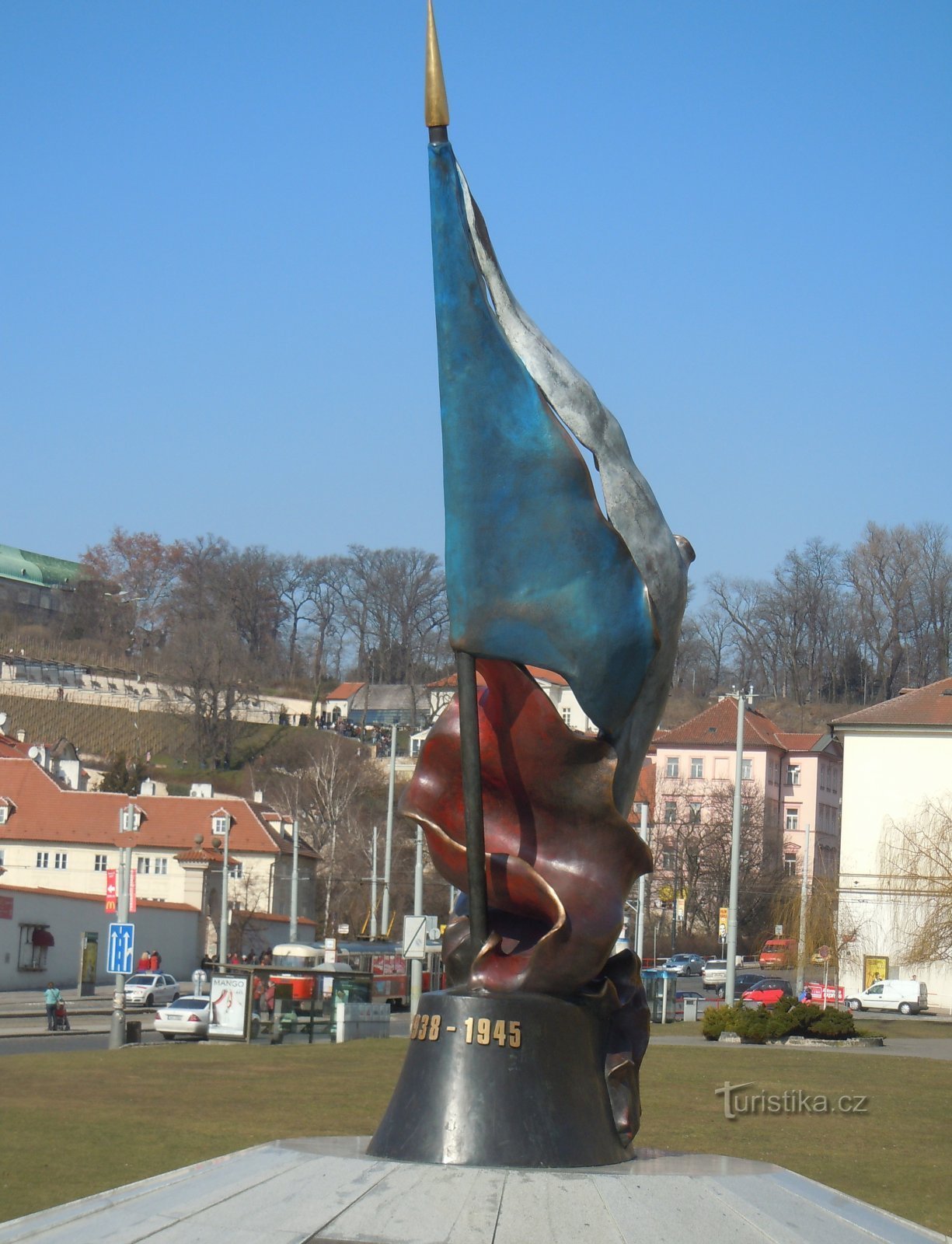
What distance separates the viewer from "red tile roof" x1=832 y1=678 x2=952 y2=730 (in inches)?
2224

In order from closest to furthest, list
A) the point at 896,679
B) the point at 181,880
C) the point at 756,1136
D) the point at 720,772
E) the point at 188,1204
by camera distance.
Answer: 1. the point at 188,1204
2. the point at 756,1136
3. the point at 181,880
4. the point at 720,772
5. the point at 896,679

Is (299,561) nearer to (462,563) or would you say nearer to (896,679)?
A: (896,679)

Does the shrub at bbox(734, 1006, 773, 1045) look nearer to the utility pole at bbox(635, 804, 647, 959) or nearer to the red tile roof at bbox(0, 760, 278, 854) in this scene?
the utility pole at bbox(635, 804, 647, 959)

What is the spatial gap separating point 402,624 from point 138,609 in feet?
90.5

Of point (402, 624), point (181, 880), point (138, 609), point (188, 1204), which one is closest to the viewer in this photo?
point (188, 1204)

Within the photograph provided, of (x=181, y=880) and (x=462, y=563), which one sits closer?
(x=462, y=563)

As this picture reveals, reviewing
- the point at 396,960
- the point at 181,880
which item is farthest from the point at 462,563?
the point at 181,880

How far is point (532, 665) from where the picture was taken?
10281 millimetres

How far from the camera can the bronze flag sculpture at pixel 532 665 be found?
9.99 m

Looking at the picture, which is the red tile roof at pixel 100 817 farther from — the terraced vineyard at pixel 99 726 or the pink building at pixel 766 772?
the terraced vineyard at pixel 99 726

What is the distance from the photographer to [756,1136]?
19.0m

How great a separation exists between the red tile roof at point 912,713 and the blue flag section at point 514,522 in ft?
156

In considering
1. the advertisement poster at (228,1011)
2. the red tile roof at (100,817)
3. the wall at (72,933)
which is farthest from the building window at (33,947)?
the advertisement poster at (228,1011)

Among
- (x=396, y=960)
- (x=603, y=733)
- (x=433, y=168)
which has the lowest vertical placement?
(x=396, y=960)
